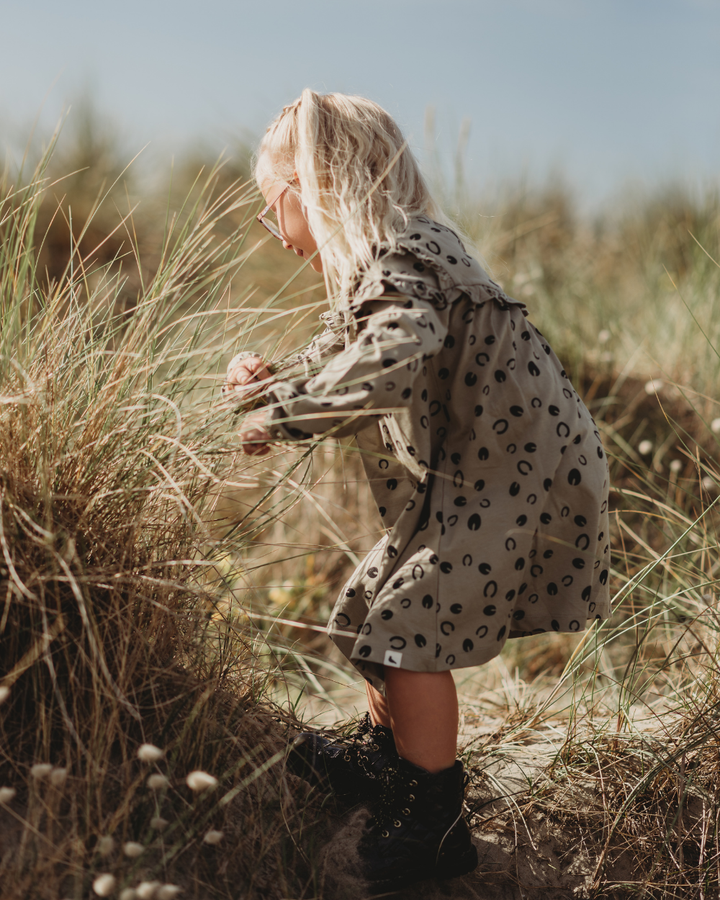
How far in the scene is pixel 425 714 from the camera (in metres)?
1.26

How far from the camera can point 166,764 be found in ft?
3.76

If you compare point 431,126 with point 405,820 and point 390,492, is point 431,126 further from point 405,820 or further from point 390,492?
point 405,820

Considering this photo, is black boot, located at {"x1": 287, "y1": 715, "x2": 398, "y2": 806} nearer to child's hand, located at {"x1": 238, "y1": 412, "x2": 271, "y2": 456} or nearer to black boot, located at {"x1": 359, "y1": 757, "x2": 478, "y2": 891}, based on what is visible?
black boot, located at {"x1": 359, "y1": 757, "x2": 478, "y2": 891}

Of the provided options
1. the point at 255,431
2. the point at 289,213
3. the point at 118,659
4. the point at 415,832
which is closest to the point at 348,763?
the point at 415,832

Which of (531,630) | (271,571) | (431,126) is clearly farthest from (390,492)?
A: (431,126)

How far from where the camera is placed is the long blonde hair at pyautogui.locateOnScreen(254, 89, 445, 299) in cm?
129

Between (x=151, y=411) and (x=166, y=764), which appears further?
(x=151, y=411)

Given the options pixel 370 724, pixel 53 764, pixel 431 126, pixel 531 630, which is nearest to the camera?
pixel 53 764

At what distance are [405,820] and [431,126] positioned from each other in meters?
→ 2.52

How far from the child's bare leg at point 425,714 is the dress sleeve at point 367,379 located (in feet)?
1.54

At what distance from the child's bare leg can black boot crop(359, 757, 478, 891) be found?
0.07 feet

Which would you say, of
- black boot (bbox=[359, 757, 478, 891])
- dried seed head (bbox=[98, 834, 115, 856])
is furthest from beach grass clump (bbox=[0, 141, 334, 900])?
black boot (bbox=[359, 757, 478, 891])

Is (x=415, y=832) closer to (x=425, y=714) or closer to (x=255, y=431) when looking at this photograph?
(x=425, y=714)

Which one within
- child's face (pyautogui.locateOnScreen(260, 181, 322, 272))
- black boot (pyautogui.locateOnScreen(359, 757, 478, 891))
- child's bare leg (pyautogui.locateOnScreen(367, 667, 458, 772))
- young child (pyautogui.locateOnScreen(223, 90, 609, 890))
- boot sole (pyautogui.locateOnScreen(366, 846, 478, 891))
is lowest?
boot sole (pyautogui.locateOnScreen(366, 846, 478, 891))
